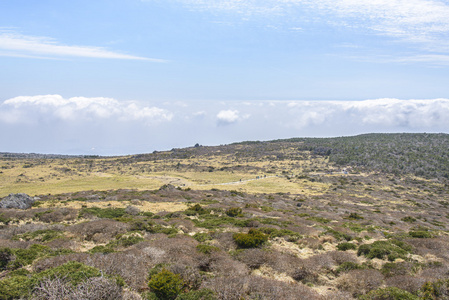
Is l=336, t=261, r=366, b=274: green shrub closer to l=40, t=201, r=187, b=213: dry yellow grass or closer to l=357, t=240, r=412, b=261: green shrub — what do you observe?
l=357, t=240, r=412, b=261: green shrub

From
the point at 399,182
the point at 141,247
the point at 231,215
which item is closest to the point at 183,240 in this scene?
the point at 141,247

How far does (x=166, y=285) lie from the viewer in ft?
24.2

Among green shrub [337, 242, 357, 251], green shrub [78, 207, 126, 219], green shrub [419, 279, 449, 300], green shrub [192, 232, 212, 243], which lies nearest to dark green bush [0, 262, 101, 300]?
green shrub [192, 232, 212, 243]

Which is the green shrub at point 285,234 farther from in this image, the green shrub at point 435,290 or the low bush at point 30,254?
the low bush at point 30,254

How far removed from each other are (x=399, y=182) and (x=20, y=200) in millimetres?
84199

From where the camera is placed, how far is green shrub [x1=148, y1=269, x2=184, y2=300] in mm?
7391

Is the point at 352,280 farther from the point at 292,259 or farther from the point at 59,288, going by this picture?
the point at 59,288

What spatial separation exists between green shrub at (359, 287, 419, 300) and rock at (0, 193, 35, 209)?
28002 mm

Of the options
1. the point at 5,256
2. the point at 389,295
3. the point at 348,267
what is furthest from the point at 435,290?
the point at 5,256

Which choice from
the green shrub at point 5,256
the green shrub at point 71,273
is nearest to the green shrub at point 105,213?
the green shrub at point 5,256

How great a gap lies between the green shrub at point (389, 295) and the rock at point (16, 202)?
91.9ft

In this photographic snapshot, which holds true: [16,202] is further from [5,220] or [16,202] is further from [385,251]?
[385,251]

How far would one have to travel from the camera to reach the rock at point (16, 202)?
76.1 ft

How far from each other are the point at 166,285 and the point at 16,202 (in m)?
24.1
